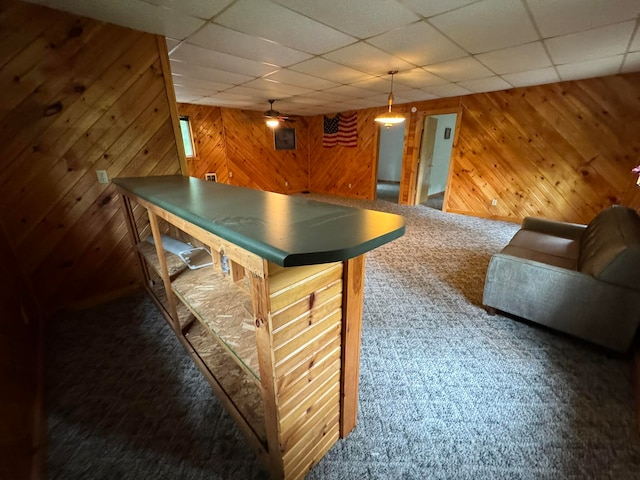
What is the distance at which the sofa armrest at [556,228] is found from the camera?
2.73m

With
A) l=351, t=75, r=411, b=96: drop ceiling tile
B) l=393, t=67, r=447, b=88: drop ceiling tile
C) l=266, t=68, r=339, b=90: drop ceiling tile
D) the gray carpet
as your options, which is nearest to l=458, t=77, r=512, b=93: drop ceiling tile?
l=393, t=67, r=447, b=88: drop ceiling tile

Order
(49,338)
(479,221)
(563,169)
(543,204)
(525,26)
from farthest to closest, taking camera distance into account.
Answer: (479,221) < (543,204) < (563,169) < (525,26) < (49,338)

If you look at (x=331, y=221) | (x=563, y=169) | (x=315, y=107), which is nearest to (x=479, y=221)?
(x=563, y=169)

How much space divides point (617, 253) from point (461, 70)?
2.74m

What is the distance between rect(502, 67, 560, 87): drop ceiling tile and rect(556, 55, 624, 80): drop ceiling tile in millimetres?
91

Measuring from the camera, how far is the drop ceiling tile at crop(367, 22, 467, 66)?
2.13 meters

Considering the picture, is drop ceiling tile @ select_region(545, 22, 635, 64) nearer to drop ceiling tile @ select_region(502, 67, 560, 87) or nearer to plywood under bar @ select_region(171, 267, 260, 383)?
drop ceiling tile @ select_region(502, 67, 560, 87)

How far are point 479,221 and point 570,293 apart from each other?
134 inches

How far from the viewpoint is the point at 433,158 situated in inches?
266

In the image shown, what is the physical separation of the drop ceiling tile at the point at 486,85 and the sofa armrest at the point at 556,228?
2.18 meters

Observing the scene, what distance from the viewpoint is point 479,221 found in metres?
4.83

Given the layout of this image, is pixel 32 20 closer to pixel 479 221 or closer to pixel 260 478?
pixel 260 478

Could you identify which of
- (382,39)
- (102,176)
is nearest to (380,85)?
(382,39)

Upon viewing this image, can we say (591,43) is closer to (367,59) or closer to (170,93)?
(367,59)
